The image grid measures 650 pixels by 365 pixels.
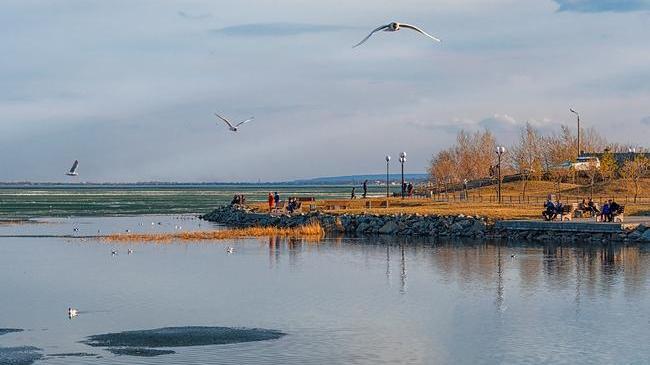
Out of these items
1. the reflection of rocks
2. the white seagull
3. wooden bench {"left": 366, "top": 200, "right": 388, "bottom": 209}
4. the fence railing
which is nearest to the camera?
the white seagull

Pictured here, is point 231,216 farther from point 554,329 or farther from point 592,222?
point 554,329

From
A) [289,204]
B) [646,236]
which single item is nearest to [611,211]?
[646,236]

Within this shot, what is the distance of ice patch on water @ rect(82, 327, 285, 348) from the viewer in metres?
26.0

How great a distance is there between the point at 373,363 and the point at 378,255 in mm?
27556

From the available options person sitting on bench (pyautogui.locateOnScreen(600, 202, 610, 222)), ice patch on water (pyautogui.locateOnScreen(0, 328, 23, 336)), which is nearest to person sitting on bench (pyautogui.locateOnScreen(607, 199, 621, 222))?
person sitting on bench (pyautogui.locateOnScreen(600, 202, 610, 222))

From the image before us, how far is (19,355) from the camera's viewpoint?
24.2m

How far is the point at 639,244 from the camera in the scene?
176 ft

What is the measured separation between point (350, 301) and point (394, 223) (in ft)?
110

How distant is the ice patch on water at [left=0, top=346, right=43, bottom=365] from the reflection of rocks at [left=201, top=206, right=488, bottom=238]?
130 feet

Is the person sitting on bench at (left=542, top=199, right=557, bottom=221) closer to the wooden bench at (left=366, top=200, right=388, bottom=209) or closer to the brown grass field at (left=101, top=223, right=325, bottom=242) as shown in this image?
the brown grass field at (left=101, top=223, right=325, bottom=242)

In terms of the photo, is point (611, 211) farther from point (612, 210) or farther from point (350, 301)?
point (350, 301)

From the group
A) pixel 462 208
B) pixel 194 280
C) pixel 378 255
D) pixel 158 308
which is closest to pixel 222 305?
pixel 158 308

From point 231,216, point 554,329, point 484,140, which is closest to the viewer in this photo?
point 554,329

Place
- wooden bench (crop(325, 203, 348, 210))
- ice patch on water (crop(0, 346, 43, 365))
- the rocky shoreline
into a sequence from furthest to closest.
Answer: wooden bench (crop(325, 203, 348, 210)), the rocky shoreline, ice patch on water (crop(0, 346, 43, 365))
